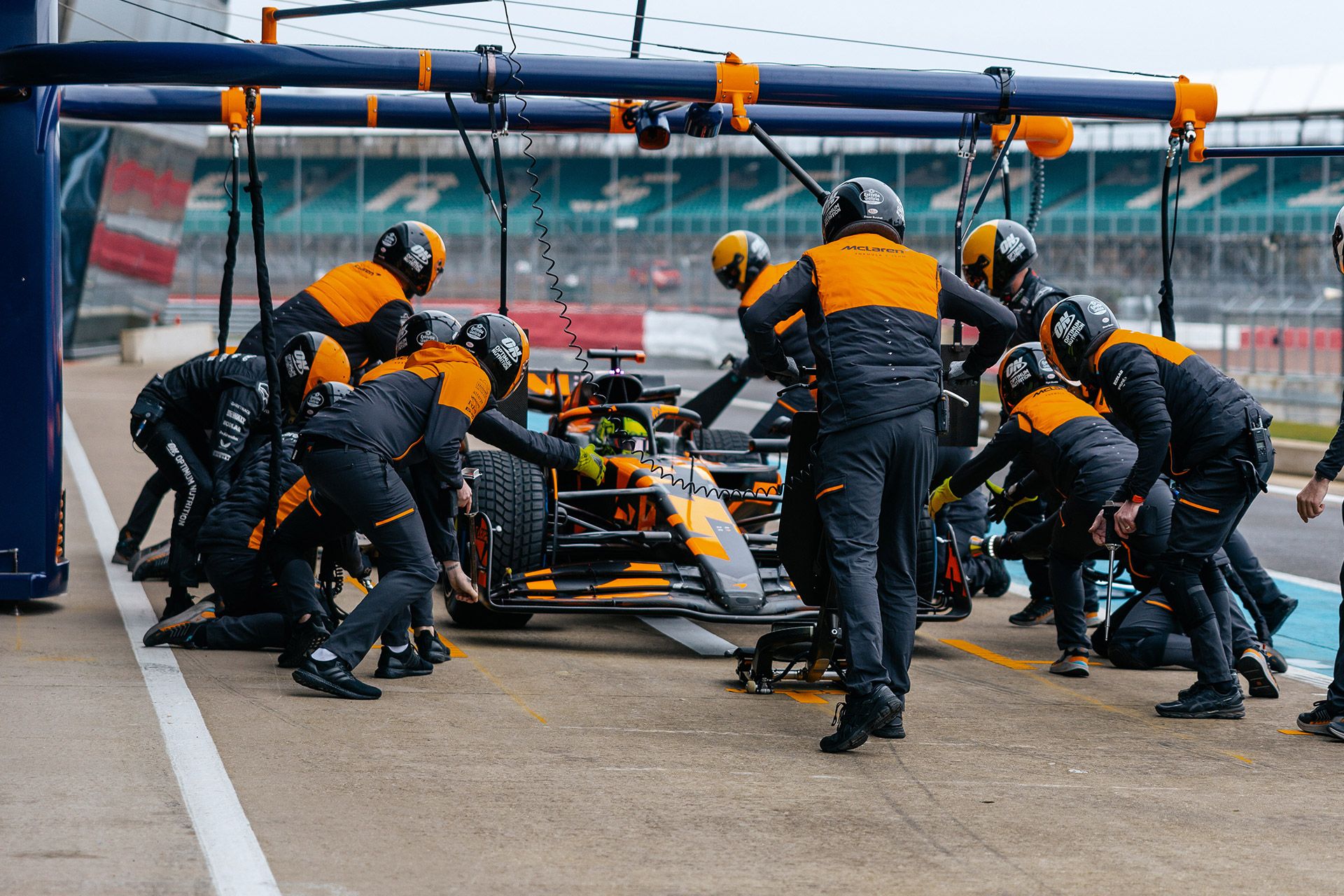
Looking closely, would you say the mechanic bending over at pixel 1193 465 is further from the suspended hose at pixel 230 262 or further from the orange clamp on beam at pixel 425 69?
the suspended hose at pixel 230 262

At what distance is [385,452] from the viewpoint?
5.83 meters

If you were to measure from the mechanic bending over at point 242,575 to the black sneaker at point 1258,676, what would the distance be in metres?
3.72

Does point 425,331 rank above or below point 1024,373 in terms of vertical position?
above

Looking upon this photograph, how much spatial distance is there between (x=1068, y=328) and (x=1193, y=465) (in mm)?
736

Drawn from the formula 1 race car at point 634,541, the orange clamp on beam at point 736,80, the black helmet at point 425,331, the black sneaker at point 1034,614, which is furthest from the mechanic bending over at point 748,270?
the black helmet at point 425,331

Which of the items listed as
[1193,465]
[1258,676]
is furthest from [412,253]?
[1258,676]

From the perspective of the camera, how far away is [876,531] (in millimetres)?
5234

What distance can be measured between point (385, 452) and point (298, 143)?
45922 millimetres

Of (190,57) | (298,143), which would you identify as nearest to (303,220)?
(298,143)

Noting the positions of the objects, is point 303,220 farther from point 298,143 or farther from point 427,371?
point 427,371

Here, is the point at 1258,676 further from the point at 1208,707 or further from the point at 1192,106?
the point at 1192,106

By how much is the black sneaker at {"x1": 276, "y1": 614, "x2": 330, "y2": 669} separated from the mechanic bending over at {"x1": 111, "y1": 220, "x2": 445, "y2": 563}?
76.6 inches

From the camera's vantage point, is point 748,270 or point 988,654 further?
point 748,270

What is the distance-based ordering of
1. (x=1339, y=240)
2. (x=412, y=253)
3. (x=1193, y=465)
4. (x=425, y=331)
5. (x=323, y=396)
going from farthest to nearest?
(x=412, y=253) < (x=425, y=331) < (x=323, y=396) < (x=1193, y=465) < (x=1339, y=240)
